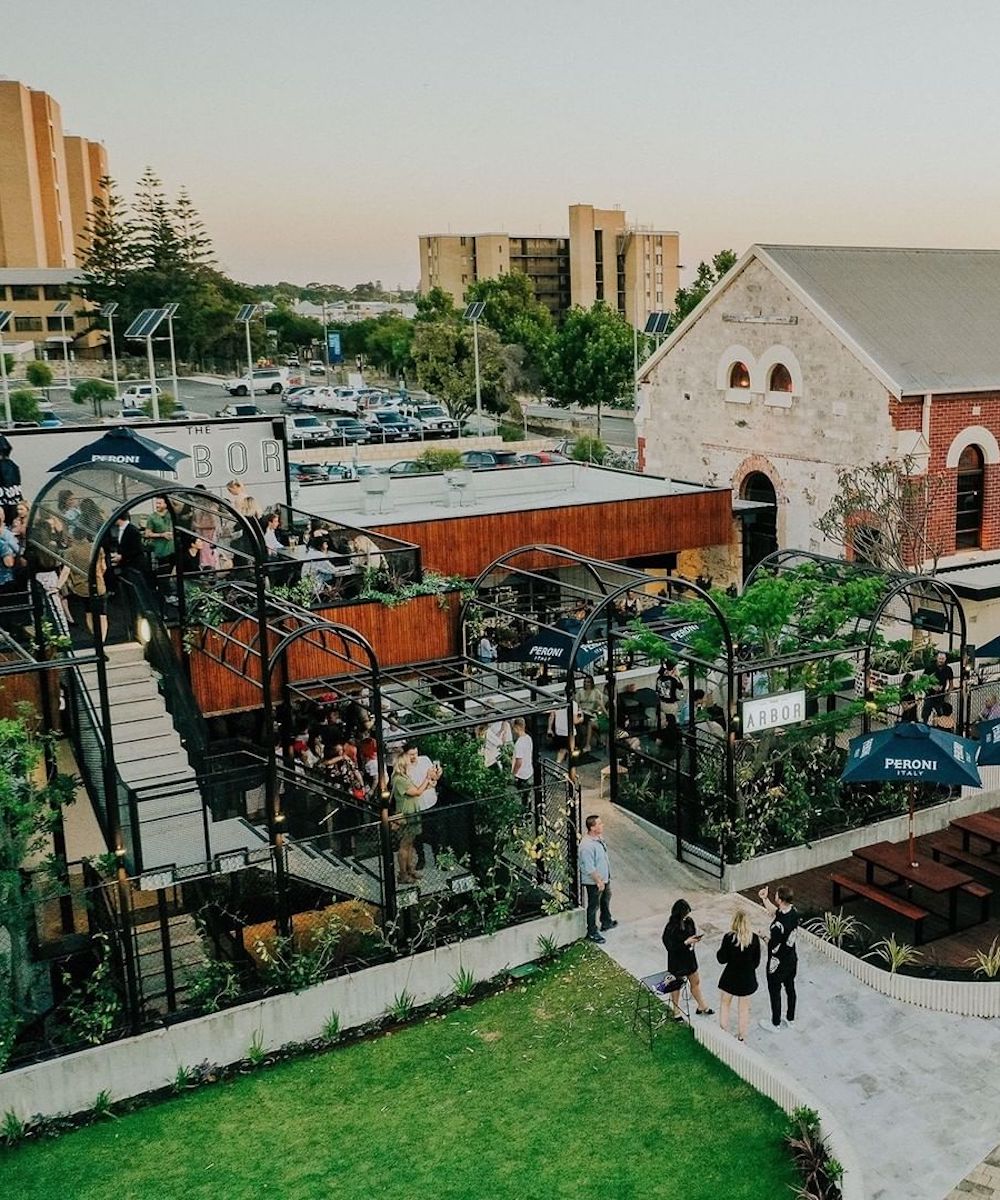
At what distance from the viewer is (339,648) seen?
59.2 feet

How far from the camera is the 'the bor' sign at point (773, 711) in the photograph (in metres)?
15.3

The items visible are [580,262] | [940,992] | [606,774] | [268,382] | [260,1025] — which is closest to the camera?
[260,1025]

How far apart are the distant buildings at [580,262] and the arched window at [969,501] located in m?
119

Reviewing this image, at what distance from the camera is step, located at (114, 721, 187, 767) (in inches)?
537

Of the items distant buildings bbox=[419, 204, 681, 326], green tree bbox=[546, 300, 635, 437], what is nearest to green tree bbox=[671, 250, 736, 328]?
green tree bbox=[546, 300, 635, 437]

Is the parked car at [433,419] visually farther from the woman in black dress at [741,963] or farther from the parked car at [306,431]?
the woman in black dress at [741,963]

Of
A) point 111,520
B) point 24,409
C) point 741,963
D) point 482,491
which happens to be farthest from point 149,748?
point 24,409

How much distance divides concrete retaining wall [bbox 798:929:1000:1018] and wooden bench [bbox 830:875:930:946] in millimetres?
883

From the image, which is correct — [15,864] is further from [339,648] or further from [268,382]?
[268,382]

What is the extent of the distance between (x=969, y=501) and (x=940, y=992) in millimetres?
19276

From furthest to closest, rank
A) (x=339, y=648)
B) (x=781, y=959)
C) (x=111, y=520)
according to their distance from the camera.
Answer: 1. (x=339, y=648)
2. (x=781, y=959)
3. (x=111, y=520)

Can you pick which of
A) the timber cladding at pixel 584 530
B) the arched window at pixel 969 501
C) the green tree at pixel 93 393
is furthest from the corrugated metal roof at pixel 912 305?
the green tree at pixel 93 393

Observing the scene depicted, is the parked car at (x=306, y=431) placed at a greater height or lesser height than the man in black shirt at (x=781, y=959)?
greater

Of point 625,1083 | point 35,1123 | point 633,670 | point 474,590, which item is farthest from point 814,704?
point 35,1123
